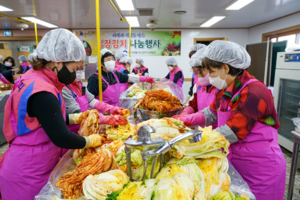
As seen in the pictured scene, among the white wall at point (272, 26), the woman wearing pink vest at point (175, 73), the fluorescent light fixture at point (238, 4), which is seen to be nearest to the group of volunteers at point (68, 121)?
the fluorescent light fixture at point (238, 4)

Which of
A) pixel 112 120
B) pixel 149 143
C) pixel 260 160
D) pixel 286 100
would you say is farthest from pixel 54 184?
pixel 286 100

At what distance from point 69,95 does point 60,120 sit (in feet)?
3.02

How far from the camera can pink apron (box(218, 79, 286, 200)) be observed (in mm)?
1603

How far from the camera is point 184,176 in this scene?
985mm

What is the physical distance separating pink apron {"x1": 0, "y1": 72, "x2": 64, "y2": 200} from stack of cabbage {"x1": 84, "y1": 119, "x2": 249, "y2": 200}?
596 mm

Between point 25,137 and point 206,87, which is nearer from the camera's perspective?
point 25,137

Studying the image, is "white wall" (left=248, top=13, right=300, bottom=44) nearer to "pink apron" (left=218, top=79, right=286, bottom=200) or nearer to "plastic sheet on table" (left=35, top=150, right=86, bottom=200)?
"pink apron" (left=218, top=79, right=286, bottom=200)

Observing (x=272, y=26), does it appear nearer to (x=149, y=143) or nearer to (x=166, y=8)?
(x=166, y=8)

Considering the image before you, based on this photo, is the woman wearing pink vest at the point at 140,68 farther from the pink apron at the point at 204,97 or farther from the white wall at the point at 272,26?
the pink apron at the point at 204,97

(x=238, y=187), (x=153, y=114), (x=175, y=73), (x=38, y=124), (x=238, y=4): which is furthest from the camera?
(x=175, y=73)

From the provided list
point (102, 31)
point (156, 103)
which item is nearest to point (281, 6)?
point (156, 103)

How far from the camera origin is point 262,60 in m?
7.74

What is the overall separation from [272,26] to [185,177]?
10.1 m

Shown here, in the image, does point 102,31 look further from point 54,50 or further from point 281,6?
point 54,50
